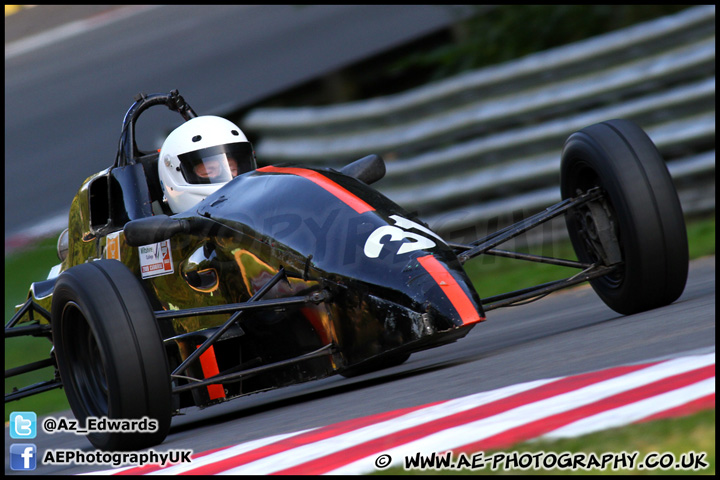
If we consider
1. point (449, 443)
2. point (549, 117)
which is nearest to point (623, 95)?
point (549, 117)

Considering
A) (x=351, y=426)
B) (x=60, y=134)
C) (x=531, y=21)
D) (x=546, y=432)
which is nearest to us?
(x=546, y=432)

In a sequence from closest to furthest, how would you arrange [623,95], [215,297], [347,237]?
[347,237]
[215,297]
[623,95]

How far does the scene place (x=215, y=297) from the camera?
5102 mm

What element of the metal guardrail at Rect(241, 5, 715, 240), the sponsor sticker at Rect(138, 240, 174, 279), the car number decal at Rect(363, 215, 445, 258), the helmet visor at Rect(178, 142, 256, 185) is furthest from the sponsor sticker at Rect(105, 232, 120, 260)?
the metal guardrail at Rect(241, 5, 715, 240)

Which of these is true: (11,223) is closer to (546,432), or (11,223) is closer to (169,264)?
(169,264)

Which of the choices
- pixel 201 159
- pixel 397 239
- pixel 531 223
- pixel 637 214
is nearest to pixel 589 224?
pixel 531 223

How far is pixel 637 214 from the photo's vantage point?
473cm

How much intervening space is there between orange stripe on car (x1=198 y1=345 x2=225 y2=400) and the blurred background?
398 cm

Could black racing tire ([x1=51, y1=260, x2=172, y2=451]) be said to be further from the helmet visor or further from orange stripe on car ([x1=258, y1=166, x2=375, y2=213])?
the helmet visor

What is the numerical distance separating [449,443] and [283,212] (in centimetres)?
195

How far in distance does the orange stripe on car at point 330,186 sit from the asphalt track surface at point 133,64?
668 centimetres

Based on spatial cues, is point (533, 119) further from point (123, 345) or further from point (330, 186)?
point (123, 345)

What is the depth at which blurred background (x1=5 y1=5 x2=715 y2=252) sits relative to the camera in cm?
827

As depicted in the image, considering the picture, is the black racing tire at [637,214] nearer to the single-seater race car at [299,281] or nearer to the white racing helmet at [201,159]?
the single-seater race car at [299,281]
